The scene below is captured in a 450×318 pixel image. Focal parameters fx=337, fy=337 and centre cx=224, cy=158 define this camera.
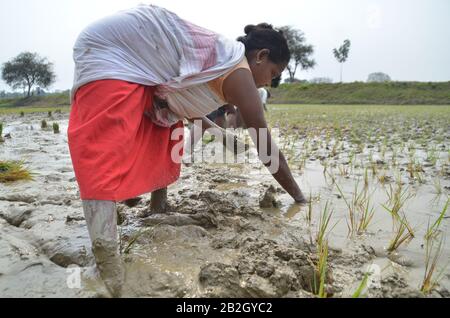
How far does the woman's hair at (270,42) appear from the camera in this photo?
1710 millimetres

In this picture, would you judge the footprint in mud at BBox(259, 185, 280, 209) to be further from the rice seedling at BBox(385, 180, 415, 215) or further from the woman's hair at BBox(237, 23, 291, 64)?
the woman's hair at BBox(237, 23, 291, 64)

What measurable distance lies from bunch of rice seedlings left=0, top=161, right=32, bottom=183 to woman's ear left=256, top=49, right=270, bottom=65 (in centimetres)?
192

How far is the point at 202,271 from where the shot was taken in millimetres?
1132

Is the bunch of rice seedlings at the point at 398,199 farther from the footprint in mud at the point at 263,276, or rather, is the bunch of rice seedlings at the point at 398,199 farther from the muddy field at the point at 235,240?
the footprint in mud at the point at 263,276

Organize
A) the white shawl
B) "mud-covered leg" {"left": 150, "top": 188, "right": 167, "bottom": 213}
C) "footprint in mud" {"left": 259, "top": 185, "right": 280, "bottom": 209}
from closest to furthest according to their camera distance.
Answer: the white shawl
"mud-covered leg" {"left": 150, "top": 188, "right": 167, "bottom": 213}
"footprint in mud" {"left": 259, "top": 185, "right": 280, "bottom": 209}

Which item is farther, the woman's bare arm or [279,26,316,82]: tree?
[279,26,316,82]: tree

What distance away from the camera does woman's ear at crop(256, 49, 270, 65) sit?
170 cm

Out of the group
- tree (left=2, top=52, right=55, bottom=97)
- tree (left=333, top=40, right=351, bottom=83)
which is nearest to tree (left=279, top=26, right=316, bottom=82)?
tree (left=333, top=40, right=351, bottom=83)

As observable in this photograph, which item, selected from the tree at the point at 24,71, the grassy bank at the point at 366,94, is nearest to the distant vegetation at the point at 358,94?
the grassy bank at the point at 366,94

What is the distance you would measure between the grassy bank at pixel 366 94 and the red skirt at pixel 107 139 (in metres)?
23.6

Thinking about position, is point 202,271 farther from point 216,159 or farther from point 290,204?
point 216,159

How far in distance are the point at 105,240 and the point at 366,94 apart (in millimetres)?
26015

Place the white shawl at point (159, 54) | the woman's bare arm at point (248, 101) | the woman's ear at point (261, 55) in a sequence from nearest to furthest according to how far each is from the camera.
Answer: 1. the white shawl at point (159, 54)
2. the woman's bare arm at point (248, 101)
3. the woman's ear at point (261, 55)
